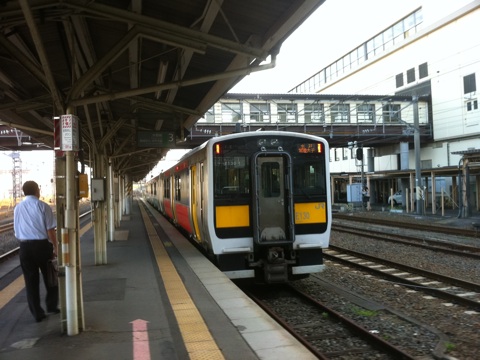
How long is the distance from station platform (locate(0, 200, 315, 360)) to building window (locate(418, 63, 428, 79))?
35.7 m

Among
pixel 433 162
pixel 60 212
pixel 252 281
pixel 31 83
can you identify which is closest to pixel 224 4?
pixel 60 212

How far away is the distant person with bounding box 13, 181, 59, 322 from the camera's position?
499 centimetres

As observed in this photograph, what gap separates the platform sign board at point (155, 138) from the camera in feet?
34.9

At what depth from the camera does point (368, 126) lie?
3356 cm

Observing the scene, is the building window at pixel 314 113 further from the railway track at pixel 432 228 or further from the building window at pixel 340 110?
the railway track at pixel 432 228

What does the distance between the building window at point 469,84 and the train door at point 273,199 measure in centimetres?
2891

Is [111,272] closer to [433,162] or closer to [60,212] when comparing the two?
[60,212]

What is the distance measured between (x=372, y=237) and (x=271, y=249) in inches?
373

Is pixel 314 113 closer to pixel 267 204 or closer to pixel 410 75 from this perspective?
pixel 410 75

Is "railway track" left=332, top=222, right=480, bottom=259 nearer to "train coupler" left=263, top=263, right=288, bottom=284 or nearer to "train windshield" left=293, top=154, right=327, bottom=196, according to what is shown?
"train windshield" left=293, top=154, right=327, bottom=196

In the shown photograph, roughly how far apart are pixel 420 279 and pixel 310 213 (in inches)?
119

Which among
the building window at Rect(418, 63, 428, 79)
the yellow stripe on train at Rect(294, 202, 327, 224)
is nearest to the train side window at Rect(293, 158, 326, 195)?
the yellow stripe on train at Rect(294, 202, 327, 224)

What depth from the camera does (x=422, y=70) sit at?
3781 cm

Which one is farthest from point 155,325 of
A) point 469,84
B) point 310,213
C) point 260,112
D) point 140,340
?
point 469,84
